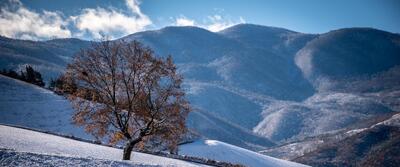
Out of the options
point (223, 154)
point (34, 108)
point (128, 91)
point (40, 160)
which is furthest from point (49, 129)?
point (40, 160)

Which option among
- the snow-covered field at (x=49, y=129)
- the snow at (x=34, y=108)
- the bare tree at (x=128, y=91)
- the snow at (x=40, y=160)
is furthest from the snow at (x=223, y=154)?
the snow at (x=40, y=160)

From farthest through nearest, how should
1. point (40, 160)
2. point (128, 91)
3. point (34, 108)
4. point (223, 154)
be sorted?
point (223, 154) → point (34, 108) → point (128, 91) → point (40, 160)

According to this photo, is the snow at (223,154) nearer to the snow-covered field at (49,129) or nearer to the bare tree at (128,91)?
the snow-covered field at (49,129)

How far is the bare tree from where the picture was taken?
103ft

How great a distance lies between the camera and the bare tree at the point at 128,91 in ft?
103

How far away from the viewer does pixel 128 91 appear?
105 ft

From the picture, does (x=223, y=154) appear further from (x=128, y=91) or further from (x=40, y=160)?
(x=40, y=160)

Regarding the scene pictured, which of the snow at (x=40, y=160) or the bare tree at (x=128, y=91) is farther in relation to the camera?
the bare tree at (x=128, y=91)

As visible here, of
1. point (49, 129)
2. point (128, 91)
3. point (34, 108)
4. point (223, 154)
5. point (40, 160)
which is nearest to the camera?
point (40, 160)

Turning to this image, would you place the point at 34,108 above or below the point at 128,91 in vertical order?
below

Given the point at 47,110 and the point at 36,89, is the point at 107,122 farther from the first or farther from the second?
the point at 36,89

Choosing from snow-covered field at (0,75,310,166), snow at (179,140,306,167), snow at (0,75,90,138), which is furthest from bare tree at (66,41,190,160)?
snow at (179,140,306,167)

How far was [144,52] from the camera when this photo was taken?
31.3 m

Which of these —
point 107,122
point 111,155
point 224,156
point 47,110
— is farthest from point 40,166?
point 224,156
